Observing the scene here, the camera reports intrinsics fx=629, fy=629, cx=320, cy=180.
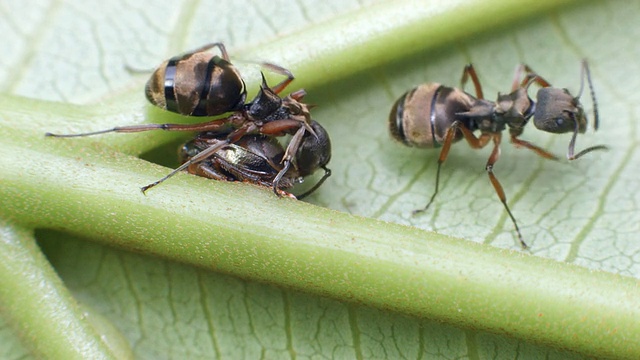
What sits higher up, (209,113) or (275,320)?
(209,113)

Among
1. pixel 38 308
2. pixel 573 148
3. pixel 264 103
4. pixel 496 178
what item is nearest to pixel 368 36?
pixel 264 103

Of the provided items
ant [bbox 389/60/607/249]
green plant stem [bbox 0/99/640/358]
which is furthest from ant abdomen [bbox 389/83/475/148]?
green plant stem [bbox 0/99/640/358]

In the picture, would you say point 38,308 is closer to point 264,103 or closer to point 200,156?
point 200,156

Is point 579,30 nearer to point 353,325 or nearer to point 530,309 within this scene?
point 530,309

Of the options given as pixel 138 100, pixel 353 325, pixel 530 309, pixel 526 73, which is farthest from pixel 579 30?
pixel 138 100

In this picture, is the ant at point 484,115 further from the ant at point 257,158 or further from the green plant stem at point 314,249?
the green plant stem at point 314,249

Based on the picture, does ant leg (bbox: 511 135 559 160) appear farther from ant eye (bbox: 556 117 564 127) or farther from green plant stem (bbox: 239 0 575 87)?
green plant stem (bbox: 239 0 575 87)
